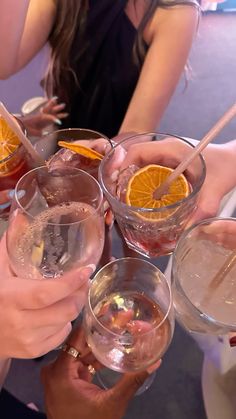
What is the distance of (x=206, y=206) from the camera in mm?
732

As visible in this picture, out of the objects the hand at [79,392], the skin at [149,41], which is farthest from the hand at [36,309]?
the skin at [149,41]

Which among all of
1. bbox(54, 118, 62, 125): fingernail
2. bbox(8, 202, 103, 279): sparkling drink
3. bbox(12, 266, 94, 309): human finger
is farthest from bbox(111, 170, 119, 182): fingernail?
bbox(54, 118, 62, 125): fingernail

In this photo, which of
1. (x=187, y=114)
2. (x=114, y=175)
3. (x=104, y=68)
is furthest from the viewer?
(x=187, y=114)

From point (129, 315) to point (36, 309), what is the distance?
220 millimetres

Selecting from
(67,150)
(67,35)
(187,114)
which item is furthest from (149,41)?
(187,114)

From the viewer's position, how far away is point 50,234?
2.01 feet

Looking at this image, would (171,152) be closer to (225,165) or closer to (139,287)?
(225,165)

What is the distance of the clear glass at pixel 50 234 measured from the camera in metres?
0.61

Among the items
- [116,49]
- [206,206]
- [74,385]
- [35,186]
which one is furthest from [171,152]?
[116,49]

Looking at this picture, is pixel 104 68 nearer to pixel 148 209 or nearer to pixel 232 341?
pixel 148 209

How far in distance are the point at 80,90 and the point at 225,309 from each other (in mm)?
819

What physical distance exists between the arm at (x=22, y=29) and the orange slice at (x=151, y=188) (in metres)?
0.59

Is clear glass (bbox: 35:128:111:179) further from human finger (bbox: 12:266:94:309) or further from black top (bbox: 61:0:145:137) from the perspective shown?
black top (bbox: 61:0:145:137)

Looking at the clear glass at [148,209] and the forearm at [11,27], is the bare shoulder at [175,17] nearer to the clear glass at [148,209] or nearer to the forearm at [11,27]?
the forearm at [11,27]
